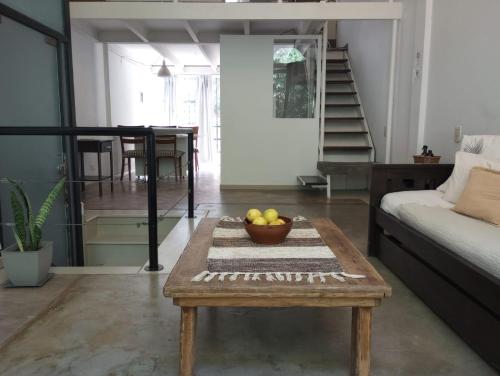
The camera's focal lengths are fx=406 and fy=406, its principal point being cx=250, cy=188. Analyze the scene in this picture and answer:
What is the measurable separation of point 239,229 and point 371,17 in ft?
11.7

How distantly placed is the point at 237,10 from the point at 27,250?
134 inches

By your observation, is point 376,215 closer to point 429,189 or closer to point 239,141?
point 429,189

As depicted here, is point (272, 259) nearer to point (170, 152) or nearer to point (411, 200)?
point (411, 200)

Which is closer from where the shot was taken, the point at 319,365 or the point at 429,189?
the point at 319,365

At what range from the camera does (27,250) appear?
233cm

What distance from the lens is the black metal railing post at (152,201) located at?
2.32 metres

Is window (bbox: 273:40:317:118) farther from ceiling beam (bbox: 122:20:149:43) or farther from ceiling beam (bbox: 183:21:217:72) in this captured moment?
ceiling beam (bbox: 122:20:149:43)

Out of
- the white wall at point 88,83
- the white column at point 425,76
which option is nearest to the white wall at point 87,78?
the white wall at point 88,83

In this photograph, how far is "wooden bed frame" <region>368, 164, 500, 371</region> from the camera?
1508mm

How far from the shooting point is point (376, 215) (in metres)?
2.84

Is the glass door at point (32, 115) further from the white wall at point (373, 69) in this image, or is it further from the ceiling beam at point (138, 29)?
the white wall at point (373, 69)

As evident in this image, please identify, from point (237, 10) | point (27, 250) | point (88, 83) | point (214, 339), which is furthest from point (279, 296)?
point (88, 83)

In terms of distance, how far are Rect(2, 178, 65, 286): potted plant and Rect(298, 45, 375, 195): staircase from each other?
360 centimetres

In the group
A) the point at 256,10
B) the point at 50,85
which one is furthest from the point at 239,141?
the point at 50,85
